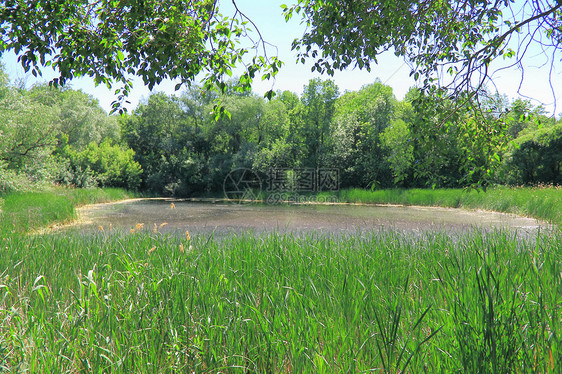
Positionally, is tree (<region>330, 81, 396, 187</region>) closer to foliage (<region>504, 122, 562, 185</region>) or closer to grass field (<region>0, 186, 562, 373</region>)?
foliage (<region>504, 122, 562, 185</region>)

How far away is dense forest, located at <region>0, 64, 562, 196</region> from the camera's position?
47.4 ft

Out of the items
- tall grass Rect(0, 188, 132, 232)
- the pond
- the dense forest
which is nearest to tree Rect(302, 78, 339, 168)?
the dense forest

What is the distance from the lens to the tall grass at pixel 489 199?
11.6 m

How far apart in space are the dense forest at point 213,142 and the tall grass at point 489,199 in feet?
3.91

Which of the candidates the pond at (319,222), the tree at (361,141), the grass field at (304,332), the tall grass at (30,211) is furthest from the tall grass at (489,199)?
the tall grass at (30,211)

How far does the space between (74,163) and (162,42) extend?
27.9 m

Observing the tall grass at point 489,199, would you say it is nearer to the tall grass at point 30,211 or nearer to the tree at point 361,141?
the tree at point 361,141

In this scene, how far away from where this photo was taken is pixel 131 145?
123 feet

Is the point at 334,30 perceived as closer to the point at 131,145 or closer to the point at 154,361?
the point at 154,361

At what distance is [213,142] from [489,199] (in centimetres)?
2688

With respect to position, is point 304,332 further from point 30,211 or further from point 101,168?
point 101,168

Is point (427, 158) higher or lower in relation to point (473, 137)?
lower

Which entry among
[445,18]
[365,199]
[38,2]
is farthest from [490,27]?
[365,199]

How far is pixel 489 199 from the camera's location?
15.4 m
